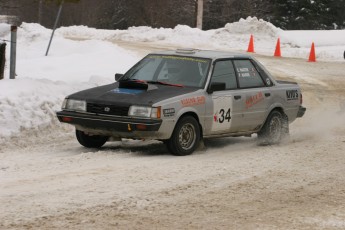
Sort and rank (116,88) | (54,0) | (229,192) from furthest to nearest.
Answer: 1. (54,0)
2. (116,88)
3. (229,192)

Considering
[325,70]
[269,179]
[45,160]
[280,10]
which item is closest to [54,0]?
[45,160]

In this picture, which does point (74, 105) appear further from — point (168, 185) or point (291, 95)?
point (291, 95)

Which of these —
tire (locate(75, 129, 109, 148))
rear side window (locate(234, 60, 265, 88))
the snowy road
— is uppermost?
rear side window (locate(234, 60, 265, 88))

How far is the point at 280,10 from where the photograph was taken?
5797 centimetres

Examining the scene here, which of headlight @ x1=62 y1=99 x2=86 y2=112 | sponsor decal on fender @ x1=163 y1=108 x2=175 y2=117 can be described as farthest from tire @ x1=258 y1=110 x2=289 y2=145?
headlight @ x1=62 y1=99 x2=86 y2=112

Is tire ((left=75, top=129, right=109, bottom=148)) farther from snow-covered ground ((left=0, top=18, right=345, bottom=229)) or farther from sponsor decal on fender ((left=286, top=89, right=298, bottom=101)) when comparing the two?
sponsor decal on fender ((left=286, top=89, right=298, bottom=101))

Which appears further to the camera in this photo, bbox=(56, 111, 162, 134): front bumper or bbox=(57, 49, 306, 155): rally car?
bbox=(57, 49, 306, 155): rally car

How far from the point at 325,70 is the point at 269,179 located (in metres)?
16.3

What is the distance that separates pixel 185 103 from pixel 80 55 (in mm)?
12132

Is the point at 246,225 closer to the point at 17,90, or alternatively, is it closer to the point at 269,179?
the point at 269,179

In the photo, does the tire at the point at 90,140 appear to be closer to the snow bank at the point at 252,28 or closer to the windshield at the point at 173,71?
the windshield at the point at 173,71

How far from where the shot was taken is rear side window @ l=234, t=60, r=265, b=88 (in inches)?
477

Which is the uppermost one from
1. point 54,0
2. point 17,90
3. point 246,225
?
point 54,0

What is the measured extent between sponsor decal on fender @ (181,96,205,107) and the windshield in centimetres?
28
